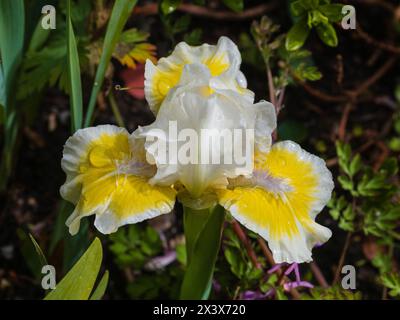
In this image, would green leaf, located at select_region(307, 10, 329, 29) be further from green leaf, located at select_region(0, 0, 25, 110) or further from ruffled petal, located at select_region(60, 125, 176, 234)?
green leaf, located at select_region(0, 0, 25, 110)

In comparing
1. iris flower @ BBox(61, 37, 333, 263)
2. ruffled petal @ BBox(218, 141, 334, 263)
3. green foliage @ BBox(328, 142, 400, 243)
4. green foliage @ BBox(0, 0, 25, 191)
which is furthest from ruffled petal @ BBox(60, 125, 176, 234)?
green foliage @ BBox(328, 142, 400, 243)

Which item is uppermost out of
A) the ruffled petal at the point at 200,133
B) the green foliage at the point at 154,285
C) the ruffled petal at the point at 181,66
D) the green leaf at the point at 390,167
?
the ruffled petal at the point at 181,66

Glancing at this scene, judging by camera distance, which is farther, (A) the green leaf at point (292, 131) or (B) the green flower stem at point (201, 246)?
(A) the green leaf at point (292, 131)

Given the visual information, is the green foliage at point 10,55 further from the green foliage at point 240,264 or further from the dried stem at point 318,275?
the dried stem at point 318,275

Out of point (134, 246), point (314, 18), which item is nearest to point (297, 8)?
point (314, 18)

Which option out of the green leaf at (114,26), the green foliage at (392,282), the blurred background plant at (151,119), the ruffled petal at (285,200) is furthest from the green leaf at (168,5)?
the green foliage at (392,282)
